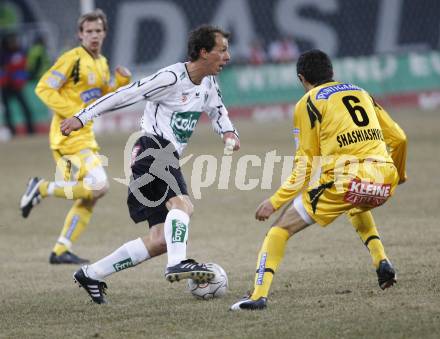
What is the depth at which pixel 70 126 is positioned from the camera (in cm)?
690

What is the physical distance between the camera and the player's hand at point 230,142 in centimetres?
730

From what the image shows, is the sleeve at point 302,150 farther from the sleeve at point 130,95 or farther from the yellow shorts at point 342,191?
the sleeve at point 130,95

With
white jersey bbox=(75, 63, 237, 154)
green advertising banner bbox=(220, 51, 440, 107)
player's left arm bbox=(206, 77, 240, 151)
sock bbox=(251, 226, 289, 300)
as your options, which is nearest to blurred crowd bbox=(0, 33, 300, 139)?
green advertising banner bbox=(220, 51, 440, 107)

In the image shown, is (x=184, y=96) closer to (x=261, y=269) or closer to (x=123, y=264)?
(x=123, y=264)

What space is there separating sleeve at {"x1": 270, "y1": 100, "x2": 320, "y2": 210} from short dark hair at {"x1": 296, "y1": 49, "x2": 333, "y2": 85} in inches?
10.1

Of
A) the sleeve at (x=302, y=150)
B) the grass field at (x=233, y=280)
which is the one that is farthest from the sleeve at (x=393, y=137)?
the grass field at (x=233, y=280)

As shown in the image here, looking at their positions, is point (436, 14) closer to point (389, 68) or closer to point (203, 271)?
point (389, 68)

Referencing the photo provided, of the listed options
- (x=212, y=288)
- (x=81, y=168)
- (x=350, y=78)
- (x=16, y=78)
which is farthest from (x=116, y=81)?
(x=350, y=78)

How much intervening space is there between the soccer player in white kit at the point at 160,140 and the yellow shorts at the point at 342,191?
0.91 meters

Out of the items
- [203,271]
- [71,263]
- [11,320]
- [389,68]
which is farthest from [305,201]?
[389,68]

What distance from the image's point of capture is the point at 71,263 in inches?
368

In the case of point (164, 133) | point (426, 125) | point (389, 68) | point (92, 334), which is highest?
point (389, 68)

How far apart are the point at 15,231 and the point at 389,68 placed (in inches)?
706

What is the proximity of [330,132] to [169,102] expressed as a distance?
4.25 ft
